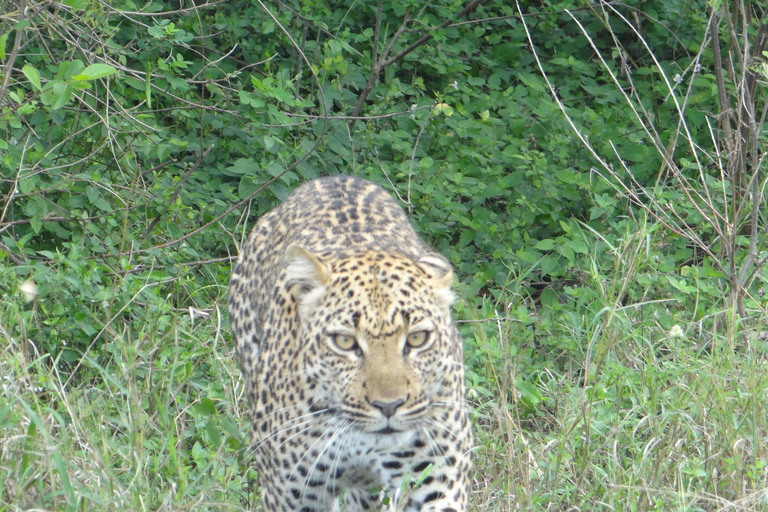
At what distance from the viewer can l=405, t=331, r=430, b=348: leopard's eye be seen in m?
4.05

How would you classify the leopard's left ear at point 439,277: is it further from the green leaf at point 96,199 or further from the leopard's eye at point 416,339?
the green leaf at point 96,199

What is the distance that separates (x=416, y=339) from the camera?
407 cm

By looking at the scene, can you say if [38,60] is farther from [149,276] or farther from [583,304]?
[583,304]

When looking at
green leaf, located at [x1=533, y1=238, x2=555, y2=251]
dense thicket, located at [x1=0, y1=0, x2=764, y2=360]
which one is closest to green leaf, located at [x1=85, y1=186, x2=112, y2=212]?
A: dense thicket, located at [x1=0, y1=0, x2=764, y2=360]

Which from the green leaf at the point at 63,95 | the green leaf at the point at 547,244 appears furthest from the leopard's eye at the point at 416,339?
the green leaf at the point at 547,244

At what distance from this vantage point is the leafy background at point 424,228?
14.9ft

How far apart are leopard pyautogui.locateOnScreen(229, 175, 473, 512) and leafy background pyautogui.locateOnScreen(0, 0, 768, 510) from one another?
0.31m

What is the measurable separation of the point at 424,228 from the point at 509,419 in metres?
2.96

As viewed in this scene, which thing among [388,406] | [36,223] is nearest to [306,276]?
[388,406]

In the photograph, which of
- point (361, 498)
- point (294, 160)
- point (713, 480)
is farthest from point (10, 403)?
point (294, 160)

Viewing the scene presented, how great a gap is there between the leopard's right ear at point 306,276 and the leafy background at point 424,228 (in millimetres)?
731

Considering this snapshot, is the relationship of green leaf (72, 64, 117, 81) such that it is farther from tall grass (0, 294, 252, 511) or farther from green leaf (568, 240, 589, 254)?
green leaf (568, 240, 589, 254)

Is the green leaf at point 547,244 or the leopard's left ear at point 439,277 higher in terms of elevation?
the leopard's left ear at point 439,277

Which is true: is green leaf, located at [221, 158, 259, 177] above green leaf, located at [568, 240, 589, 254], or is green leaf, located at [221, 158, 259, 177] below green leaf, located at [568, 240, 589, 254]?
above
